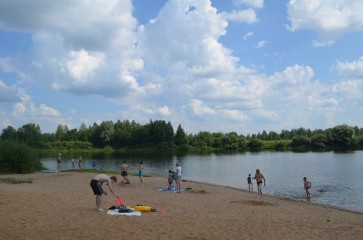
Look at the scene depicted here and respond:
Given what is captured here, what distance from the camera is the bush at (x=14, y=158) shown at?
3375 cm

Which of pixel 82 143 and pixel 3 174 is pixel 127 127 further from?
pixel 3 174

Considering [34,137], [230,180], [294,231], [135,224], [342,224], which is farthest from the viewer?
[34,137]

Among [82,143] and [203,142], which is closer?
[82,143]

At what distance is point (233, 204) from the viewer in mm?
17484

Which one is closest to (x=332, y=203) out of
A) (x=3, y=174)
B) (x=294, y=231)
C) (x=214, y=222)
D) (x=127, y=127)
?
(x=294, y=231)

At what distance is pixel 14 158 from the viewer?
3412 cm

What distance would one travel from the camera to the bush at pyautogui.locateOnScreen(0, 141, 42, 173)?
33750 millimetres

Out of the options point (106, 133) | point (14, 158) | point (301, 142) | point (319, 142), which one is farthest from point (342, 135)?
point (14, 158)

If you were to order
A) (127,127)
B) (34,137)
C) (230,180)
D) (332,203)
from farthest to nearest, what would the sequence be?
(127,127)
(34,137)
(230,180)
(332,203)

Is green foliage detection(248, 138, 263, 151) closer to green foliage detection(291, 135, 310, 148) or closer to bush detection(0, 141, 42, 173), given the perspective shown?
green foliage detection(291, 135, 310, 148)

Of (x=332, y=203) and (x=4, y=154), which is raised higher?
(x=4, y=154)

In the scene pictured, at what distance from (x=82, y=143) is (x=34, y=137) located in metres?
21.3

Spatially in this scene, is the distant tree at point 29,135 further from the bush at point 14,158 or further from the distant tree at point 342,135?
the distant tree at point 342,135

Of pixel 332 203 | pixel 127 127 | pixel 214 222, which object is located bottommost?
pixel 332 203
